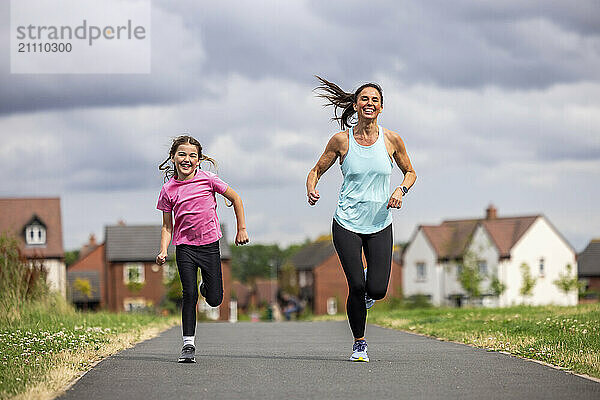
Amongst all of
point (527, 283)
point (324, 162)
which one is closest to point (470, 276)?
Answer: point (527, 283)

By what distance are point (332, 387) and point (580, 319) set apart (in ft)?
24.8

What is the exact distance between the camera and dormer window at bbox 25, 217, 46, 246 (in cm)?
6406

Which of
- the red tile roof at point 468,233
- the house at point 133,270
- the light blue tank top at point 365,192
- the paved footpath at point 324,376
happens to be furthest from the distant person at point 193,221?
the red tile roof at point 468,233

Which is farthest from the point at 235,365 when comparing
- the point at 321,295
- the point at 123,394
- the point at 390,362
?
the point at 321,295

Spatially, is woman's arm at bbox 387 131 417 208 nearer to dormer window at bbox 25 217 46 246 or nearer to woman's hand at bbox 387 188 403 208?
woman's hand at bbox 387 188 403 208

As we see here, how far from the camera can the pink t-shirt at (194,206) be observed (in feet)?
29.0

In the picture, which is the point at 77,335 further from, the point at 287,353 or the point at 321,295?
the point at 321,295

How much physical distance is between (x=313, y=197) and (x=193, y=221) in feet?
3.97

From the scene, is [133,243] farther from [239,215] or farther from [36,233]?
[239,215]

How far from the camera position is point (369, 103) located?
875 centimetres

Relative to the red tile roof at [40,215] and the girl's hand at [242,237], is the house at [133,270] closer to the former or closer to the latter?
the red tile roof at [40,215]

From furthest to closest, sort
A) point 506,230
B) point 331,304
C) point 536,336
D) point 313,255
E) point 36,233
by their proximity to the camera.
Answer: point 313,255 < point 331,304 < point 506,230 < point 36,233 < point 536,336

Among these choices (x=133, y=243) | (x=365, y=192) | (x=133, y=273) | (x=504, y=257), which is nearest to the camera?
(x=365, y=192)

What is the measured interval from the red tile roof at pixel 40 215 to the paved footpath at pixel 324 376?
183 feet
